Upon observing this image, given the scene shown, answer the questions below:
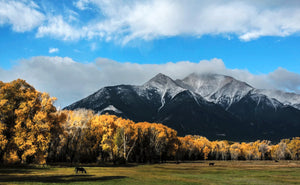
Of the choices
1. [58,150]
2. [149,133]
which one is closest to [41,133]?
[58,150]

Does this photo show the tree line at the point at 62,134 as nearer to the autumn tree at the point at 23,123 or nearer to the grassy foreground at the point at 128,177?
the autumn tree at the point at 23,123

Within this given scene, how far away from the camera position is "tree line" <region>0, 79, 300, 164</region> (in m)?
56.5

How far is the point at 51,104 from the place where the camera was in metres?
63.3

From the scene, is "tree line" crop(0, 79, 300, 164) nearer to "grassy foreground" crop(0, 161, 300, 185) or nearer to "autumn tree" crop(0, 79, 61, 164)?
"autumn tree" crop(0, 79, 61, 164)

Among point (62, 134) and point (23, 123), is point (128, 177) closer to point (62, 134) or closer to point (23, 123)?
point (23, 123)

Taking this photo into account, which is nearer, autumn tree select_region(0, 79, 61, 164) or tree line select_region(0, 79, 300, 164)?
autumn tree select_region(0, 79, 61, 164)

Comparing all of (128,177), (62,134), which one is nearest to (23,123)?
(62,134)

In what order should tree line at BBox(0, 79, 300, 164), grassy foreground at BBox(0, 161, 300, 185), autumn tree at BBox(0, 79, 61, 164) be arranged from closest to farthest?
grassy foreground at BBox(0, 161, 300, 185) → autumn tree at BBox(0, 79, 61, 164) → tree line at BBox(0, 79, 300, 164)

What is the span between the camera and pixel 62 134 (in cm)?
7294

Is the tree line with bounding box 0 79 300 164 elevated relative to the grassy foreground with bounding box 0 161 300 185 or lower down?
elevated

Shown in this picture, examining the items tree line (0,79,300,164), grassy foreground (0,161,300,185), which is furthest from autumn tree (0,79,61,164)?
grassy foreground (0,161,300,185)

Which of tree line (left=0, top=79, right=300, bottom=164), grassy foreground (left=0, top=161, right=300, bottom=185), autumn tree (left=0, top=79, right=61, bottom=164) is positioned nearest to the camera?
grassy foreground (left=0, top=161, right=300, bottom=185)

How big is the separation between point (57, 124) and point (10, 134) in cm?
1054

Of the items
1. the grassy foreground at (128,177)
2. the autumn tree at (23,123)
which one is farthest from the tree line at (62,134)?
the grassy foreground at (128,177)
